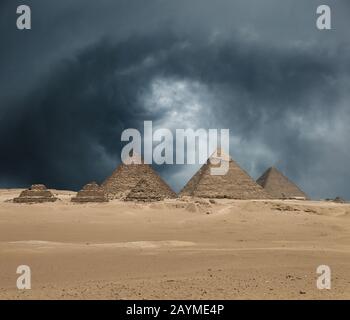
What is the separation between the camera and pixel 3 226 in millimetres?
17125

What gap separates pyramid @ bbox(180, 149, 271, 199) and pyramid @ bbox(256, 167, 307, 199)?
A: 39.1 ft

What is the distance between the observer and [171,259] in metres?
9.01

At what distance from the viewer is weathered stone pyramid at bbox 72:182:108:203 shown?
98.9 ft

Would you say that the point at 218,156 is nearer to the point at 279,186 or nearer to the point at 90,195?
the point at 279,186

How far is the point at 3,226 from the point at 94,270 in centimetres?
1064

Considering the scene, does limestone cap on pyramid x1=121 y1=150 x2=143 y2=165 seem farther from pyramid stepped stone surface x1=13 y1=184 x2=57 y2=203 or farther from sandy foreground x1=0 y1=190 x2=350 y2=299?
sandy foreground x1=0 y1=190 x2=350 y2=299

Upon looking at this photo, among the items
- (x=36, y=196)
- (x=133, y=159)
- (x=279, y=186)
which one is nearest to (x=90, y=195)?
(x=36, y=196)

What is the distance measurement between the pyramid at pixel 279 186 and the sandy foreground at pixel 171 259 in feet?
115

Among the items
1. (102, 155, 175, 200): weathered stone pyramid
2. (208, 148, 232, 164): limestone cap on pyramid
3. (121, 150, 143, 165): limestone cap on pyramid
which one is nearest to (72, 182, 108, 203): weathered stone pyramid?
(102, 155, 175, 200): weathered stone pyramid

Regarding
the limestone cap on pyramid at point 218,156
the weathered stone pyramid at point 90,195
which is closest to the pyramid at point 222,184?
the limestone cap on pyramid at point 218,156

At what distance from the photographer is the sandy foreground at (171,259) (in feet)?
19.9

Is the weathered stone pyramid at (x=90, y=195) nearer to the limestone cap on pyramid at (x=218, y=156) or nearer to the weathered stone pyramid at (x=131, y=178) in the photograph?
the weathered stone pyramid at (x=131, y=178)
